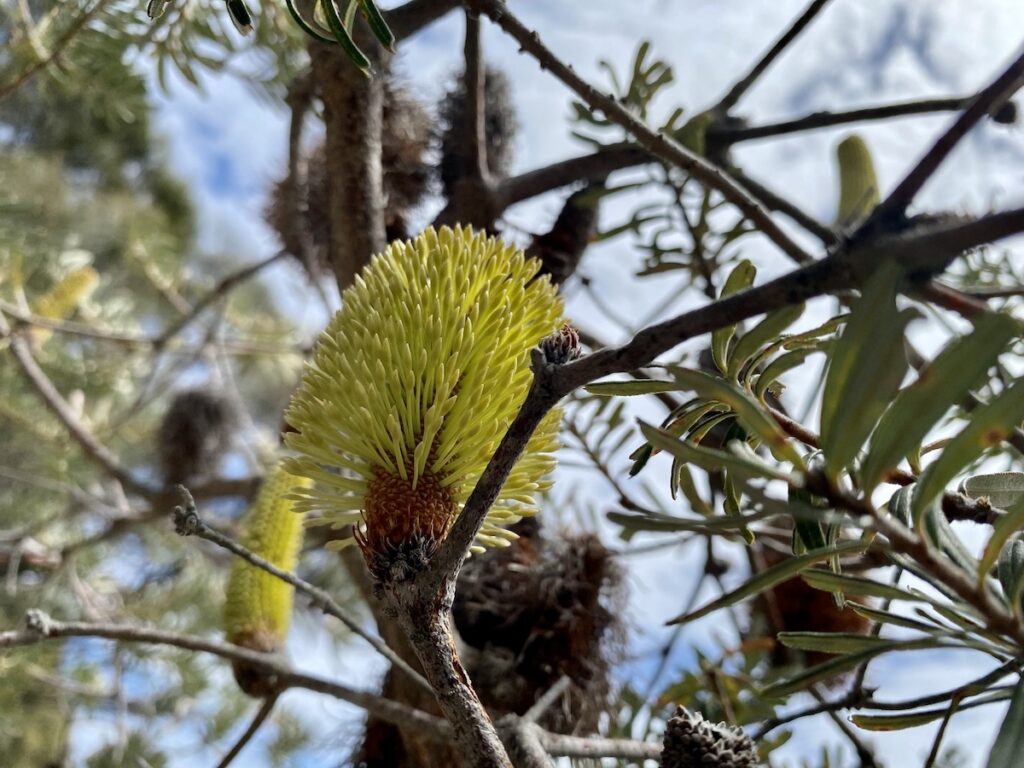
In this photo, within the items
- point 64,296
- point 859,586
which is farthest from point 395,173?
point 64,296

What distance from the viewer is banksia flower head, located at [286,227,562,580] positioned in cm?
26

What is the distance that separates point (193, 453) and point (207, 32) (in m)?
0.76

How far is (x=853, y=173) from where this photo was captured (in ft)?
2.10

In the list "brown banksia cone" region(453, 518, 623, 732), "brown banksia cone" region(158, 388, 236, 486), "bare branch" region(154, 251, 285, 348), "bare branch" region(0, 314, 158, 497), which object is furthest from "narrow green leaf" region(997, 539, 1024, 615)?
"brown banksia cone" region(158, 388, 236, 486)

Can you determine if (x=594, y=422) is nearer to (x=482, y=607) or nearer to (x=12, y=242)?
(x=482, y=607)

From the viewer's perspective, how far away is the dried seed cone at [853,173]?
630 millimetres

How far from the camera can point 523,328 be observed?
0.28m

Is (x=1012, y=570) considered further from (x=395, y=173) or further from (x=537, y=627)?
(x=395, y=173)

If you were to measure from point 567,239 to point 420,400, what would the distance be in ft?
0.93

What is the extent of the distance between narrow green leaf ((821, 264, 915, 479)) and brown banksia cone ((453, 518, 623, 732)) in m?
0.32

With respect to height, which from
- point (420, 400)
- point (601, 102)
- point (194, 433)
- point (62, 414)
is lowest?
point (420, 400)

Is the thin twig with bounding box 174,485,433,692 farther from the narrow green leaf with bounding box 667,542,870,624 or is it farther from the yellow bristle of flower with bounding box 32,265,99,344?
the yellow bristle of flower with bounding box 32,265,99,344

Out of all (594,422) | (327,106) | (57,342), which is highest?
(57,342)

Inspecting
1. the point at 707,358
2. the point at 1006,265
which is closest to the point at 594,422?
the point at 707,358
